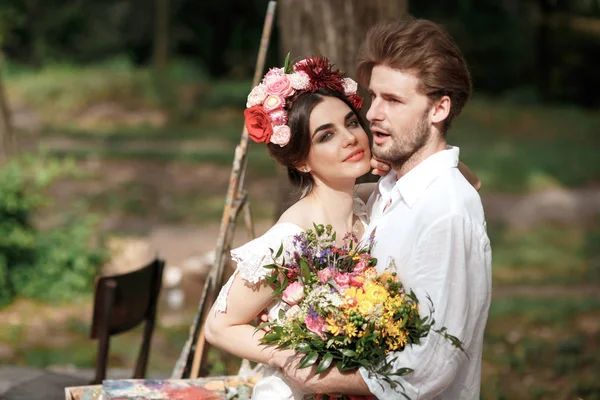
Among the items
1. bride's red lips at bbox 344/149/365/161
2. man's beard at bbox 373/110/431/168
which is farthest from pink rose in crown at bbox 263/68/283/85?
man's beard at bbox 373/110/431/168

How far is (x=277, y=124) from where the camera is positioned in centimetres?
348

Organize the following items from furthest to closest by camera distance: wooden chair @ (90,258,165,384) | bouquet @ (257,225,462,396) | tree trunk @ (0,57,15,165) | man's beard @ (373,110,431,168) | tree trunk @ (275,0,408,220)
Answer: tree trunk @ (0,57,15,165) < tree trunk @ (275,0,408,220) < wooden chair @ (90,258,165,384) < man's beard @ (373,110,431,168) < bouquet @ (257,225,462,396)

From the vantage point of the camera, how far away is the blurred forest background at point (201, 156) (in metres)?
7.67

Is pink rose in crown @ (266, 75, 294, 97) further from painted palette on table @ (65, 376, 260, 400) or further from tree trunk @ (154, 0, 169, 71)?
tree trunk @ (154, 0, 169, 71)

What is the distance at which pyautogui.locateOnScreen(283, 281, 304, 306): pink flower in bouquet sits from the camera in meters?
3.16

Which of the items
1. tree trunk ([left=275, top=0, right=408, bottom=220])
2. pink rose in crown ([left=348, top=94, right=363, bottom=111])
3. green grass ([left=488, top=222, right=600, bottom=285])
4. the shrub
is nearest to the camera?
pink rose in crown ([left=348, top=94, right=363, bottom=111])

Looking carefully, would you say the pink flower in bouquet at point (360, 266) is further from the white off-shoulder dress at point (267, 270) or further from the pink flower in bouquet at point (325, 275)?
the white off-shoulder dress at point (267, 270)

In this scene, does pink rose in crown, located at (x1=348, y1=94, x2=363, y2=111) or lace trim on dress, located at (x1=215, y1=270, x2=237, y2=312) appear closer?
lace trim on dress, located at (x1=215, y1=270, x2=237, y2=312)

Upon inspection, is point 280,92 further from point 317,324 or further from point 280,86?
point 317,324

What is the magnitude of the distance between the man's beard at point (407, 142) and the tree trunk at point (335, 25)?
2.00 metres

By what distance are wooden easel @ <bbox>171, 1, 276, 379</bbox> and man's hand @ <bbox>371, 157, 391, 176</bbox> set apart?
3.52 ft

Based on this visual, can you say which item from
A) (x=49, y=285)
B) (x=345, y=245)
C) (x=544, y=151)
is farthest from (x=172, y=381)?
(x=544, y=151)

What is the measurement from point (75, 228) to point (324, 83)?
6133 millimetres

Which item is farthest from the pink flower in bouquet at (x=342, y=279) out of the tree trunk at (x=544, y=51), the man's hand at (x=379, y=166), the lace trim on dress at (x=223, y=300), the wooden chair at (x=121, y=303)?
the tree trunk at (x=544, y=51)
